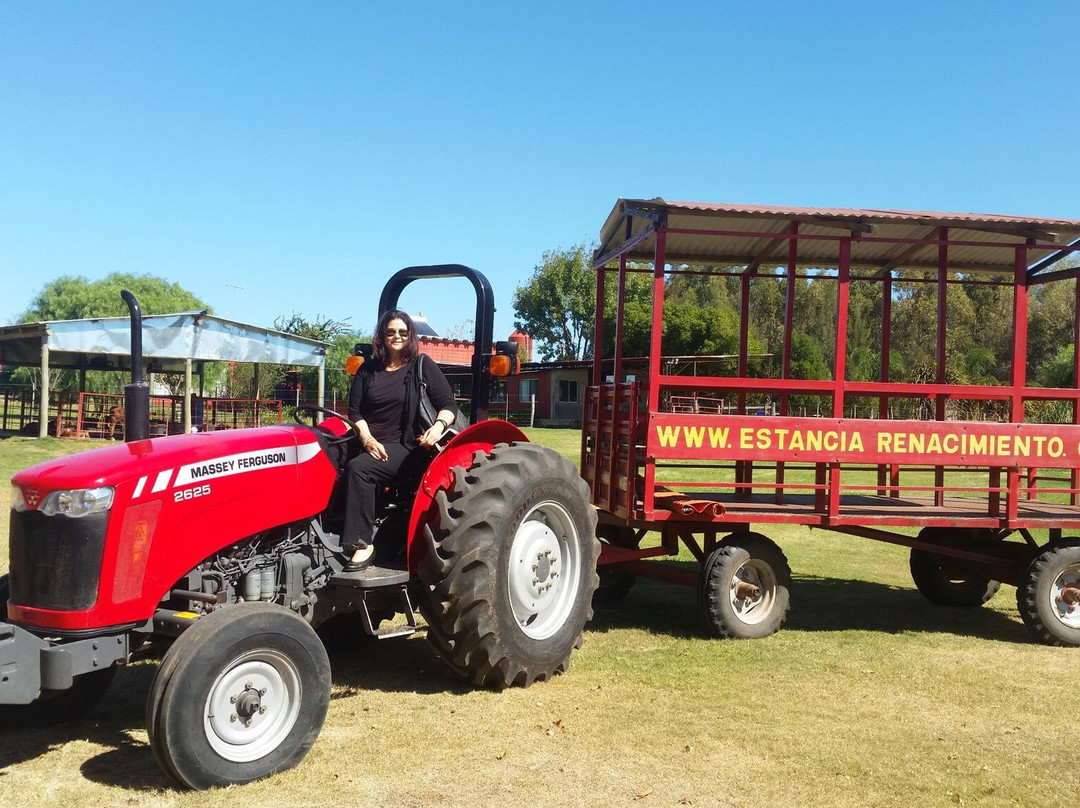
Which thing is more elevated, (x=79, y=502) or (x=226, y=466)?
(x=226, y=466)

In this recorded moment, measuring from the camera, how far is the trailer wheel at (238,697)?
12.6ft

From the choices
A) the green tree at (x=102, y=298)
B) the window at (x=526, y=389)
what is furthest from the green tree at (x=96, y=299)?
the window at (x=526, y=389)

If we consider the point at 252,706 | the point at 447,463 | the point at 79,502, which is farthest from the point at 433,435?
the point at 79,502

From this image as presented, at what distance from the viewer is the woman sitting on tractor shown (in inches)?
201

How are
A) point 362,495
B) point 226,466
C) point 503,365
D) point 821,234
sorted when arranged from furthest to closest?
point 821,234, point 503,365, point 362,495, point 226,466

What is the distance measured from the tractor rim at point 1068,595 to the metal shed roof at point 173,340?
19796 mm

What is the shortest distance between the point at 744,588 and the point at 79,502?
14.9 ft

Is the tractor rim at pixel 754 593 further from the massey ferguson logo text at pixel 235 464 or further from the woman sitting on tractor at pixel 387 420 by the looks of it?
the massey ferguson logo text at pixel 235 464

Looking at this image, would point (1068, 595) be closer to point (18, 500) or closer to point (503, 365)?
point (503, 365)

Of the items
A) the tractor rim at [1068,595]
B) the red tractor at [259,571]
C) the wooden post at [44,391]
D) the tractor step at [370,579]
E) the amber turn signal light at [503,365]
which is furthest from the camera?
the wooden post at [44,391]

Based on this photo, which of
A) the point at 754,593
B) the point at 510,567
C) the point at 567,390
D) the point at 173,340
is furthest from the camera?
the point at 567,390

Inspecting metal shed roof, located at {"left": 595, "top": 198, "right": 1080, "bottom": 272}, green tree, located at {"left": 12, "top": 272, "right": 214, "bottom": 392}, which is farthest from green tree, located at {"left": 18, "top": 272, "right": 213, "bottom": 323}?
metal shed roof, located at {"left": 595, "top": 198, "right": 1080, "bottom": 272}

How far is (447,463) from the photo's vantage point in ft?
18.0

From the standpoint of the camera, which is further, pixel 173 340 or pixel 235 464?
pixel 173 340
